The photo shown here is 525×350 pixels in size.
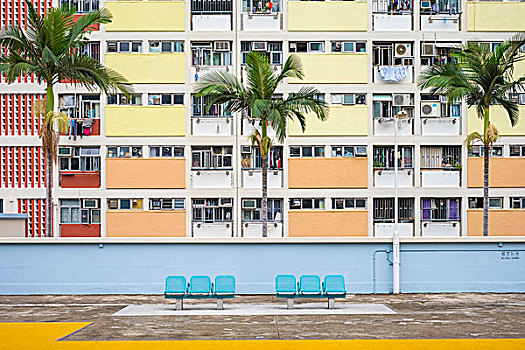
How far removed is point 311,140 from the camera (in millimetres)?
34000

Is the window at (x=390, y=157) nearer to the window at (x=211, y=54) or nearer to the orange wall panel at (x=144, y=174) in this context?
the window at (x=211, y=54)

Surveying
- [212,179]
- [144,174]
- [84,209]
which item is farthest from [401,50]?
[84,209]

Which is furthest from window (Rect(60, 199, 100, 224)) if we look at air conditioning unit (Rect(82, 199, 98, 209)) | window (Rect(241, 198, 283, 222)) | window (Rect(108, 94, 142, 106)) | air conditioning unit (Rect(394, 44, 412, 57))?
air conditioning unit (Rect(394, 44, 412, 57))

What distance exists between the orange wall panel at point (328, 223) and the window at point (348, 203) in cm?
22

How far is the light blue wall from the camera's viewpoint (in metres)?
22.2

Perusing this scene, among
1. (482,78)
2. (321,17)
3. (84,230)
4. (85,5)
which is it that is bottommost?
(84,230)

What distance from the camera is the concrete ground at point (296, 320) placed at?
1534 cm

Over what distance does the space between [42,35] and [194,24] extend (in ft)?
41.0

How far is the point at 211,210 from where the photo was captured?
34.1 meters

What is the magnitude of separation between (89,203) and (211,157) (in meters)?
6.79

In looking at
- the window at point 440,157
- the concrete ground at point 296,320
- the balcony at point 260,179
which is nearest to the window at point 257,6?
the balcony at point 260,179

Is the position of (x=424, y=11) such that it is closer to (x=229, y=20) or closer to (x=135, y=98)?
(x=229, y=20)

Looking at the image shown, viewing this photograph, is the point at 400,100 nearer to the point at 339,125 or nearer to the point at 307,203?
the point at 339,125

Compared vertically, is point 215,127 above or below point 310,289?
above
